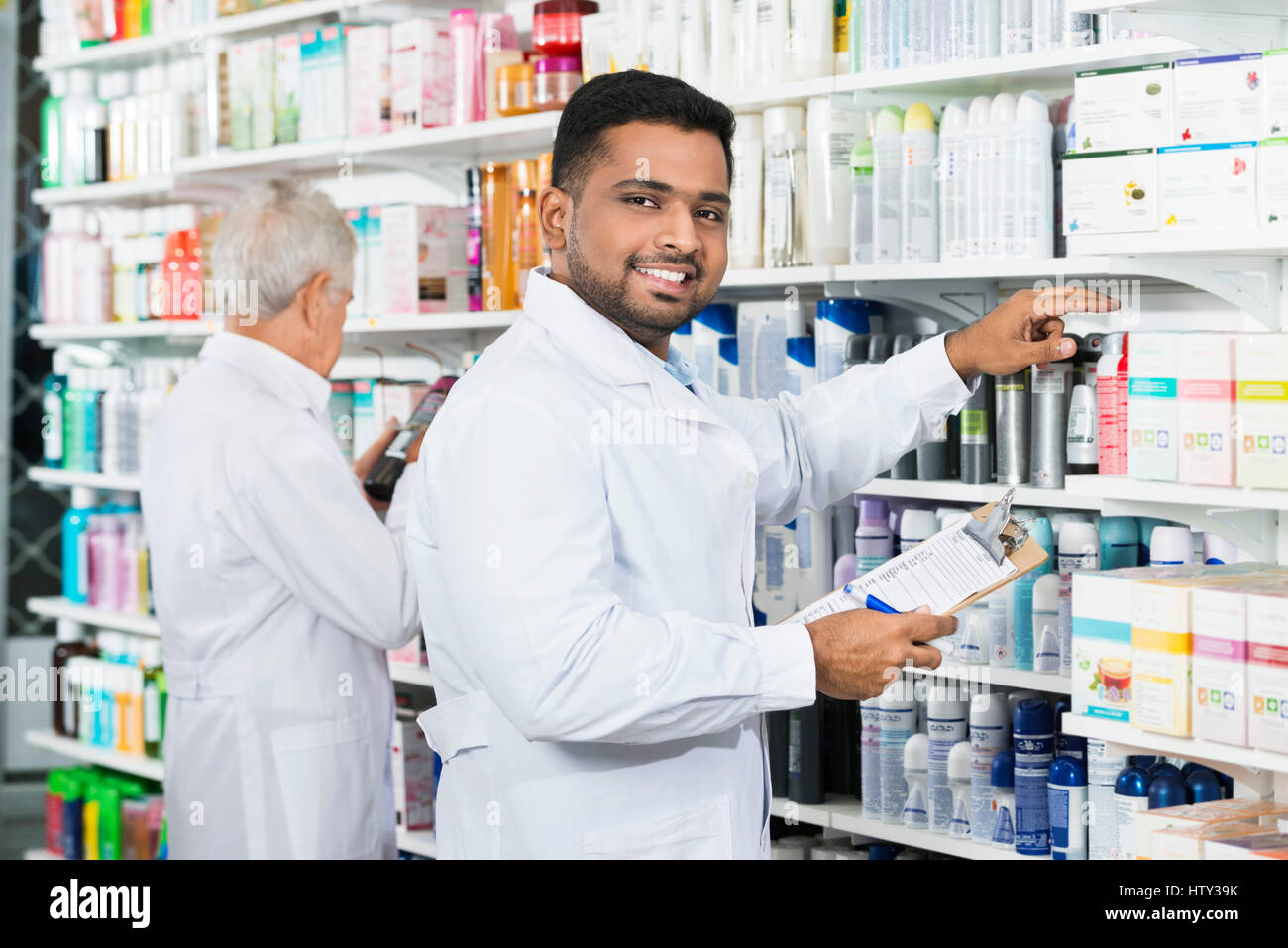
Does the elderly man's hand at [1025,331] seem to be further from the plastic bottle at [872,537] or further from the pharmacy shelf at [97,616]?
the pharmacy shelf at [97,616]

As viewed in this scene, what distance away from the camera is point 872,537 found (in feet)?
9.61

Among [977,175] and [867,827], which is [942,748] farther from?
[977,175]

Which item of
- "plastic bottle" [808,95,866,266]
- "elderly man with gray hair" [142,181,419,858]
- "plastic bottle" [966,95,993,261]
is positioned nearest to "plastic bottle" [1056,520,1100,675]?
"plastic bottle" [966,95,993,261]

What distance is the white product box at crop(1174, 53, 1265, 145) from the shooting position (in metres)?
2.06

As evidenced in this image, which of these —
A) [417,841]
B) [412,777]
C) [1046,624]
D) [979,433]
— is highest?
[979,433]

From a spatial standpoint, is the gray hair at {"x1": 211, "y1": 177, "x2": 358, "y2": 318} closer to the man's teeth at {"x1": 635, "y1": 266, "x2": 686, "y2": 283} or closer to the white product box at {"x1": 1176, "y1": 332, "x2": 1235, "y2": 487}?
the man's teeth at {"x1": 635, "y1": 266, "x2": 686, "y2": 283}

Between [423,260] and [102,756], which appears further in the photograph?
[102,756]

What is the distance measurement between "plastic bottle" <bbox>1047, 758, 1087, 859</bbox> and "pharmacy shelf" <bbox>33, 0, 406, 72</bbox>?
257 centimetres

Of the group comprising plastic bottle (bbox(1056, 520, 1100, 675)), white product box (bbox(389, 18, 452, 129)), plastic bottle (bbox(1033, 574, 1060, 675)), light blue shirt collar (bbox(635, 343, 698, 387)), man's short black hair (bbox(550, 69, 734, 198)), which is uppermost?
white product box (bbox(389, 18, 452, 129))

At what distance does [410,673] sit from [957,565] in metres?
2.05

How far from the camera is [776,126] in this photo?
299cm

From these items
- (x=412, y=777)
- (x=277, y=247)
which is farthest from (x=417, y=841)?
(x=277, y=247)
